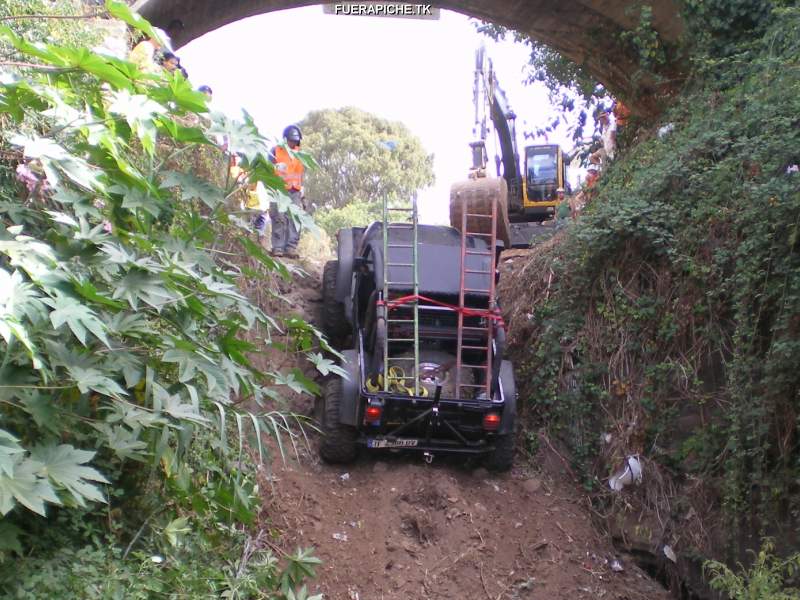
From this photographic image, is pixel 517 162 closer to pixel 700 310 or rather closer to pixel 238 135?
pixel 700 310

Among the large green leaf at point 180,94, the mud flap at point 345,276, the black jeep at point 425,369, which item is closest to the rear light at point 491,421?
the black jeep at point 425,369

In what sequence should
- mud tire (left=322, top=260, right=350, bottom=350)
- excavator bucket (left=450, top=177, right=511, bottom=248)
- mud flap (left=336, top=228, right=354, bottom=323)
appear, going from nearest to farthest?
mud flap (left=336, top=228, right=354, bottom=323)
mud tire (left=322, top=260, right=350, bottom=350)
excavator bucket (left=450, top=177, right=511, bottom=248)

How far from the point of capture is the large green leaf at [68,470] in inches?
140

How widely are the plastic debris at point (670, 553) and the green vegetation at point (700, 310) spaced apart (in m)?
0.18

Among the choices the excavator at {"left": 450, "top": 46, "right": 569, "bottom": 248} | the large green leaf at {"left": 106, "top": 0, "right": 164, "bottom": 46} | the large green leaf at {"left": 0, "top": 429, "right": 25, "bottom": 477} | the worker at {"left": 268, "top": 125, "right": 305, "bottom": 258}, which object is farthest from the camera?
the excavator at {"left": 450, "top": 46, "right": 569, "bottom": 248}

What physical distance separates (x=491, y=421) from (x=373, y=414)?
1110 mm

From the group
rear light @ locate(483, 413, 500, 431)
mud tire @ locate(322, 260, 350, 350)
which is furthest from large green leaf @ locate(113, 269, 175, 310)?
mud tire @ locate(322, 260, 350, 350)

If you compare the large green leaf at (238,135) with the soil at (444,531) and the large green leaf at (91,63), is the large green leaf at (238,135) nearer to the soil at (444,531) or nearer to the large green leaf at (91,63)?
the large green leaf at (91,63)

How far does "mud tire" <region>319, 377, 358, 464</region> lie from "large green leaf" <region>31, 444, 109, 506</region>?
14.5 ft

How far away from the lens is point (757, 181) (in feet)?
24.0

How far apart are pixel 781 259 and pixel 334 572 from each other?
4.18 metres

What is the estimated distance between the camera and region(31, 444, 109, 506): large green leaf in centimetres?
356

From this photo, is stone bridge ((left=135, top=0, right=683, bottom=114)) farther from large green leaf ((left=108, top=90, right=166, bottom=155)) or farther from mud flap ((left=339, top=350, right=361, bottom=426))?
large green leaf ((left=108, top=90, right=166, bottom=155))

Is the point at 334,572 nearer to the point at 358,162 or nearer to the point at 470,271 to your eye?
the point at 470,271
